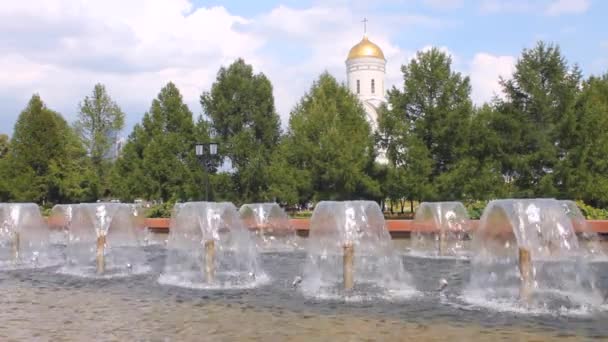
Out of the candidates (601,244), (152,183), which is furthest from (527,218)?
(152,183)

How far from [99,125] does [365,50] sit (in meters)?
32.8

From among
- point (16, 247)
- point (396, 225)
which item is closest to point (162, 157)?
point (396, 225)

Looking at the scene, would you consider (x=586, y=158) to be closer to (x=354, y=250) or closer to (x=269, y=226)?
(x=269, y=226)

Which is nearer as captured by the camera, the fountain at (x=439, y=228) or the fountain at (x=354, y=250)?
the fountain at (x=354, y=250)

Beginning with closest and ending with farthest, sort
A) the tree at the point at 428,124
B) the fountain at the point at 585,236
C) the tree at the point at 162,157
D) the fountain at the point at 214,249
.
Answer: the fountain at the point at 214,249 < the fountain at the point at 585,236 < the tree at the point at 428,124 < the tree at the point at 162,157

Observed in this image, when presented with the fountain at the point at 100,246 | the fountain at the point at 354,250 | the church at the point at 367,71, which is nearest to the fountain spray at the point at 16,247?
the fountain at the point at 100,246

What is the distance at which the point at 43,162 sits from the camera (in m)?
46.7

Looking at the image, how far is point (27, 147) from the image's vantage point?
153 ft

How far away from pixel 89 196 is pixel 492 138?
29.4 metres

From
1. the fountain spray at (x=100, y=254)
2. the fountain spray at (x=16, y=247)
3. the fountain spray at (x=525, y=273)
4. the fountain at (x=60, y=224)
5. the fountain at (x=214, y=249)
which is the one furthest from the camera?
the fountain at (x=60, y=224)

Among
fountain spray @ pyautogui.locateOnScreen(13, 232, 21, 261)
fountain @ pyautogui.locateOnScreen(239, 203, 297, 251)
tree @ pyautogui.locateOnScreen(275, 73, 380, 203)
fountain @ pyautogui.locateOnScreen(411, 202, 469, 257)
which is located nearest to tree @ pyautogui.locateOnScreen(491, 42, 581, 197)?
tree @ pyautogui.locateOnScreen(275, 73, 380, 203)

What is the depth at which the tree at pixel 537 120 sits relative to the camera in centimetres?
2862

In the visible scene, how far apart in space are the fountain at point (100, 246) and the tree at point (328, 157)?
13.2m

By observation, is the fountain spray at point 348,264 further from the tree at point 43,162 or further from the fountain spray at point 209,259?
the tree at point 43,162
